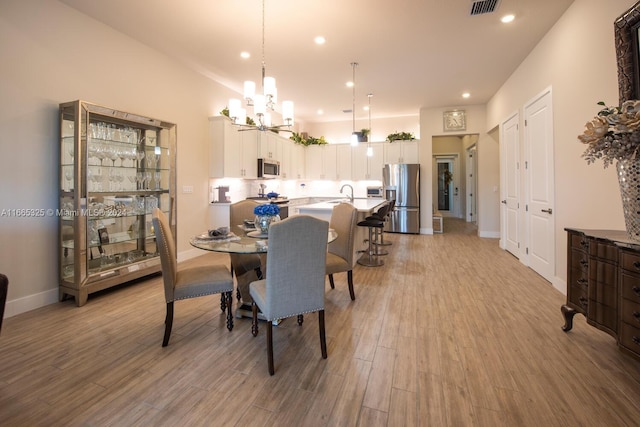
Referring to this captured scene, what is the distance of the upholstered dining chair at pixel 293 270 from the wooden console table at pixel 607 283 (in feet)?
5.82

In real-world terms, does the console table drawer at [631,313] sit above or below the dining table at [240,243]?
below

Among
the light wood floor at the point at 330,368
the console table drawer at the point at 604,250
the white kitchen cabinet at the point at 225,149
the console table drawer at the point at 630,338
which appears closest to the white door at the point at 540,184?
the light wood floor at the point at 330,368

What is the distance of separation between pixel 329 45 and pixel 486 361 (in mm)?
3928

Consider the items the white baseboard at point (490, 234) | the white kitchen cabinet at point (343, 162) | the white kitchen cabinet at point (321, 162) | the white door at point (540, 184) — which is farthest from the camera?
the white kitchen cabinet at point (321, 162)

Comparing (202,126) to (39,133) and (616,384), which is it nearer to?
(39,133)

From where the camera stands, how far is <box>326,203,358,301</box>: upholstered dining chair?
9.69ft

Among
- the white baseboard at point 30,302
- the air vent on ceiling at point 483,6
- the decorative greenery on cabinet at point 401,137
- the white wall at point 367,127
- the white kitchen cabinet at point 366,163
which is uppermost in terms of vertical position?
the white wall at point 367,127

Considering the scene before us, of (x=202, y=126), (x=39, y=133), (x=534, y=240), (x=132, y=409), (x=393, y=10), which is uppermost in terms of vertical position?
(x=393, y=10)

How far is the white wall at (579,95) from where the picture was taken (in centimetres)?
253

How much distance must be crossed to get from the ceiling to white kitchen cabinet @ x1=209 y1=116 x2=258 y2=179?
2.85 ft

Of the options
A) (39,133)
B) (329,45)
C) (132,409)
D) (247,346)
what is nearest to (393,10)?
(329,45)

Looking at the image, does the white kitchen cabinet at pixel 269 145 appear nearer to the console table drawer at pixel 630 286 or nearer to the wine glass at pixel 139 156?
the wine glass at pixel 139 156

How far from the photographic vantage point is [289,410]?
1.60m

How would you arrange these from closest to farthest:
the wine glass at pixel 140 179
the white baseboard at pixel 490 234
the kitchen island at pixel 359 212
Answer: the wine glass at pixel 140 179, the kitchen island at pixel 359 212, the white baseboard at pixel 490 234
